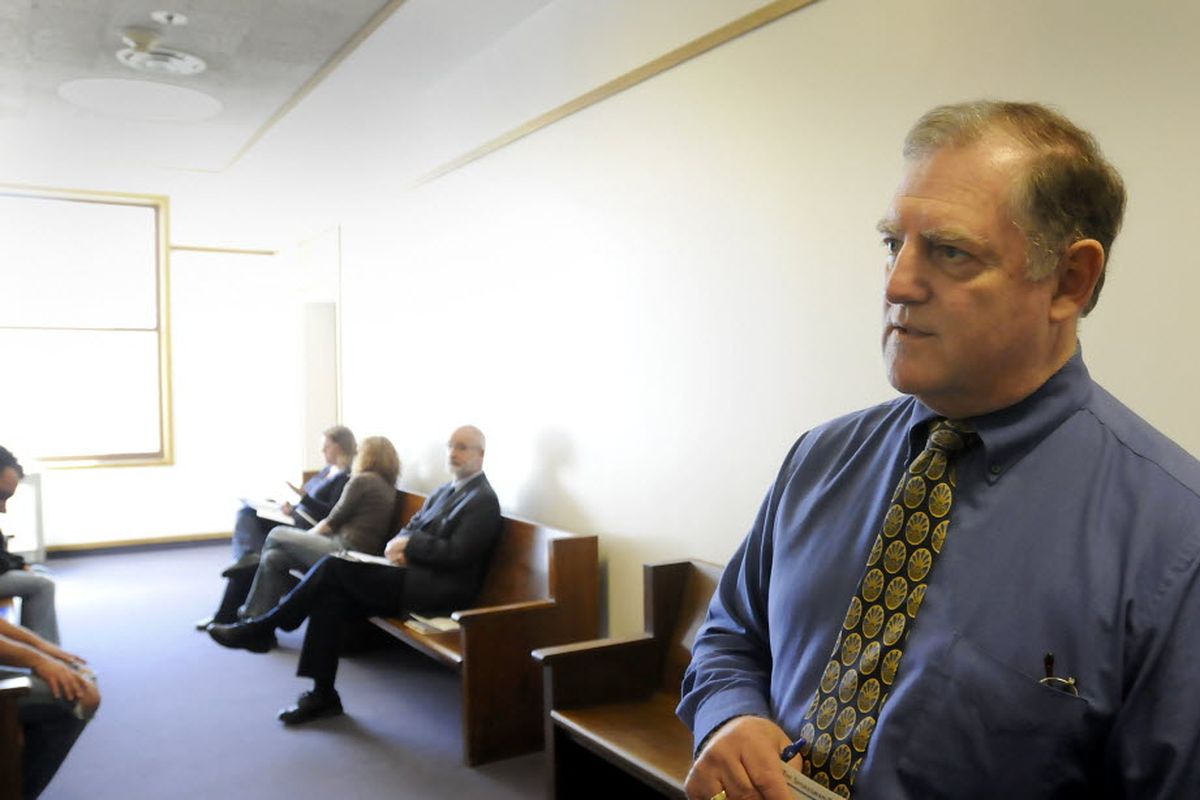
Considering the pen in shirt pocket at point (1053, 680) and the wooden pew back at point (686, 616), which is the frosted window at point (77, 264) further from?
the pen in shirt pocket at point (1053, 680)

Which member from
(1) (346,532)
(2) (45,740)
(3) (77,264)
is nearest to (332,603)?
(1) (346,532)

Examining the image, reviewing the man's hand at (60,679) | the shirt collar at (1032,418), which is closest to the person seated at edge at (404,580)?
the man's hand at (60,679)

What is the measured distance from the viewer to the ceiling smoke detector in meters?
4.70

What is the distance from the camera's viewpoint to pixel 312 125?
6281 millimetres

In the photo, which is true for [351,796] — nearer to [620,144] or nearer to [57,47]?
[620,144]

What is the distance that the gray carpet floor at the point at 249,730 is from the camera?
3.62 metres

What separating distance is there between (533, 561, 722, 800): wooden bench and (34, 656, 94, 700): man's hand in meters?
1.48

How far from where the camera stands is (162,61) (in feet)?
→ 16.5

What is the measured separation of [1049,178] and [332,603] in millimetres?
3996

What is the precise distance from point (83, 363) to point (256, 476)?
1.86 metres

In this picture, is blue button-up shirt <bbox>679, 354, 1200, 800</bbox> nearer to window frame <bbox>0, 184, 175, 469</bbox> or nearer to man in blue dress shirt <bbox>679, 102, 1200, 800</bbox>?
man in blue dress shirt <bbox>679, 102, 1200, 800</bbox>

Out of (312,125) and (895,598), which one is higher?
(312,125)

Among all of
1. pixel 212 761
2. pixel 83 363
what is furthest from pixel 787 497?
pixel 83 363

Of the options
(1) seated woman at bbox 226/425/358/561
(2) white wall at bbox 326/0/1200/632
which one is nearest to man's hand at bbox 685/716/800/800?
(2) white wall at bbox 326/0/1200/632
